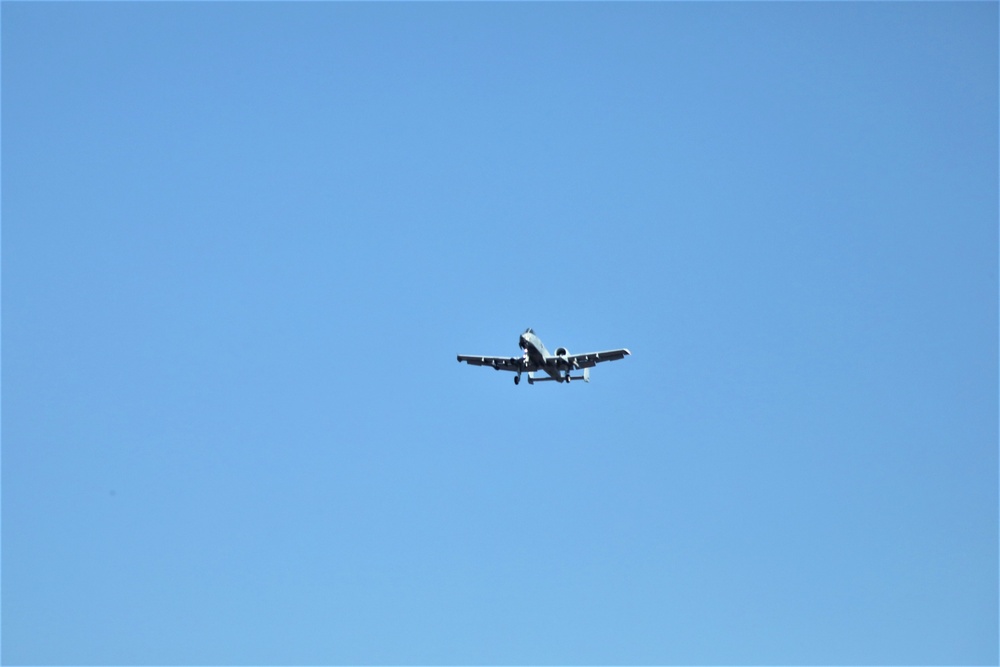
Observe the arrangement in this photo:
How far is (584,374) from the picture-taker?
125m

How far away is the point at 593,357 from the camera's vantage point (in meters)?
125

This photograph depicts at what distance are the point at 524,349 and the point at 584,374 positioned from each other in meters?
5.95

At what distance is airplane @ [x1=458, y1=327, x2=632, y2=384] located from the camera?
122 m

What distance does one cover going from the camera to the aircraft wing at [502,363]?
123250mm

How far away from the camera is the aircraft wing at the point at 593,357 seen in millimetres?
124188

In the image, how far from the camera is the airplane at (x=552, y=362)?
122438 millimetres

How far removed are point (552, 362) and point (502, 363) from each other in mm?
4000

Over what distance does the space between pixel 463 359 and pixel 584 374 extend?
29.3 ft

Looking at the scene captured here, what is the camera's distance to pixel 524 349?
397 ft

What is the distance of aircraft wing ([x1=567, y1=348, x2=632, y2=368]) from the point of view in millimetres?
124188

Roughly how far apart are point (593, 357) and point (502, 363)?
6416mm

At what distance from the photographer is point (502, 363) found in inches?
4924

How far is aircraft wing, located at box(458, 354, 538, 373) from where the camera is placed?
123 meters

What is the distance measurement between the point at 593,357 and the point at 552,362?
11.0ft
